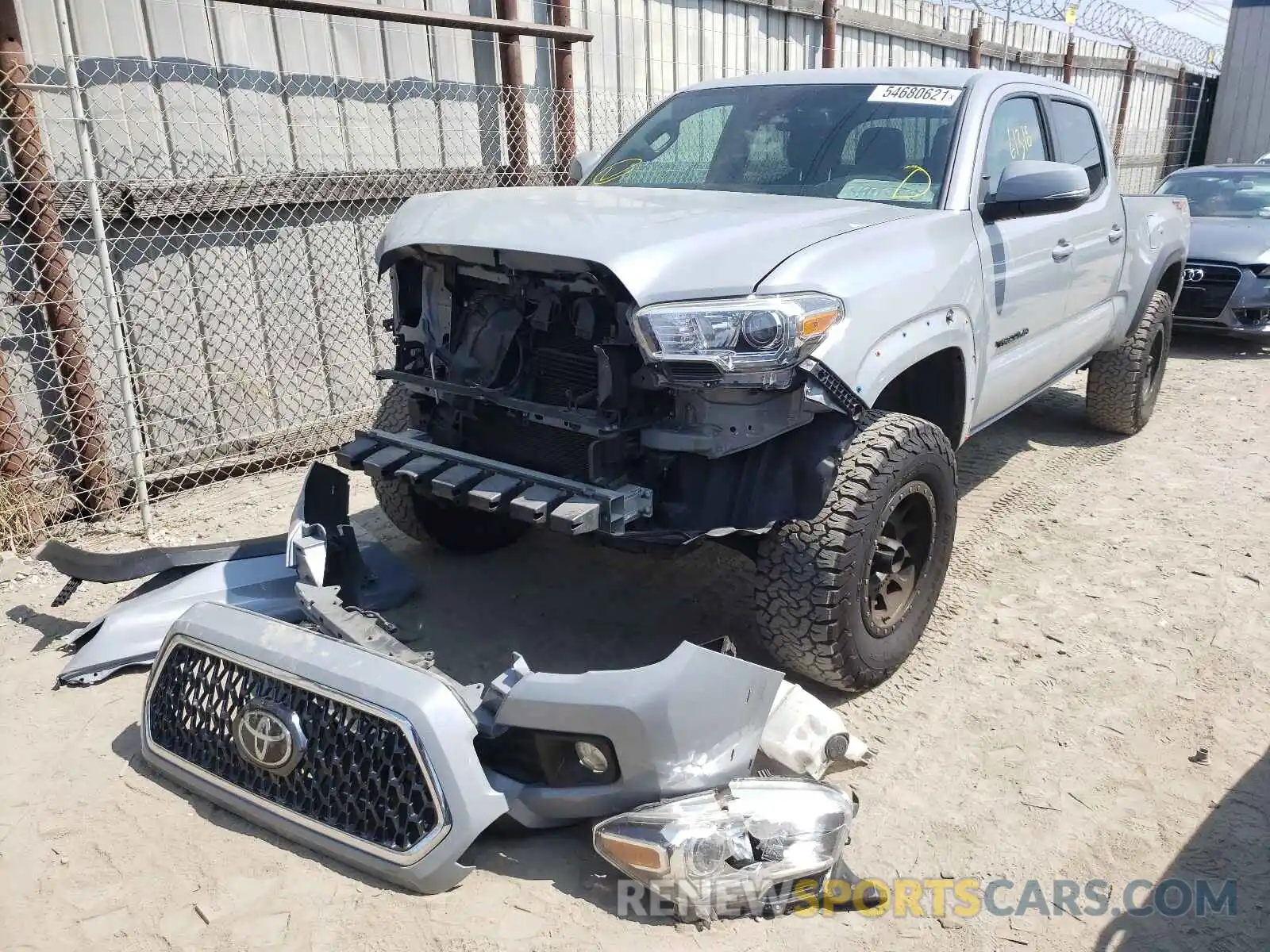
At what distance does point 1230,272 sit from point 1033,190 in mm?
5762

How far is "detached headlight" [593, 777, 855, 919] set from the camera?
2234 millimetres

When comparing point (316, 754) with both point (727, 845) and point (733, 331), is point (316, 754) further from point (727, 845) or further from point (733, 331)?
point (733, 331)

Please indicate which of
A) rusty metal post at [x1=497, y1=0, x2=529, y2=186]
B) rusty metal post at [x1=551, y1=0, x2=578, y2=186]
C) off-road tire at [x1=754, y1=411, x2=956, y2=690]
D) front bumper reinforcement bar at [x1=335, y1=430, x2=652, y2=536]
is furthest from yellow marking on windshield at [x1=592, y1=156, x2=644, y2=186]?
rusty metal post at [x1=551, y1=0, x2=578, y2=186]

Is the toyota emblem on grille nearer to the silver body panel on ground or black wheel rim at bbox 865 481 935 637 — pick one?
the silver body panel on ground

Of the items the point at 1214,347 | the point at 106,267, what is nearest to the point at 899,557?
the point at 106,267

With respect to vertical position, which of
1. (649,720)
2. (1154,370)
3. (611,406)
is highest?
(611,406)

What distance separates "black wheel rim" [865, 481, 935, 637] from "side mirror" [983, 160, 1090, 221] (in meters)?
1.15

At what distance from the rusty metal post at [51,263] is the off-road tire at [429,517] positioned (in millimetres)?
1615

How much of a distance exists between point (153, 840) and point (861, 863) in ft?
6.14

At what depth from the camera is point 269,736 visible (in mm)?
2455

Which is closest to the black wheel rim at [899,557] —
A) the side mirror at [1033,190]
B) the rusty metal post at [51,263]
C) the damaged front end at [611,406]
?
the damaged front end at [611,406]

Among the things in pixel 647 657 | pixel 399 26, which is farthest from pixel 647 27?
pixel 647 657

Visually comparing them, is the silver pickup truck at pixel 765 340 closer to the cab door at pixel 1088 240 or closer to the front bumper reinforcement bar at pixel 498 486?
the front bumper reinforcement bar at pixel 498 486

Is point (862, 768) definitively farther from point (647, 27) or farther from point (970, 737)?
point (647, 27)
